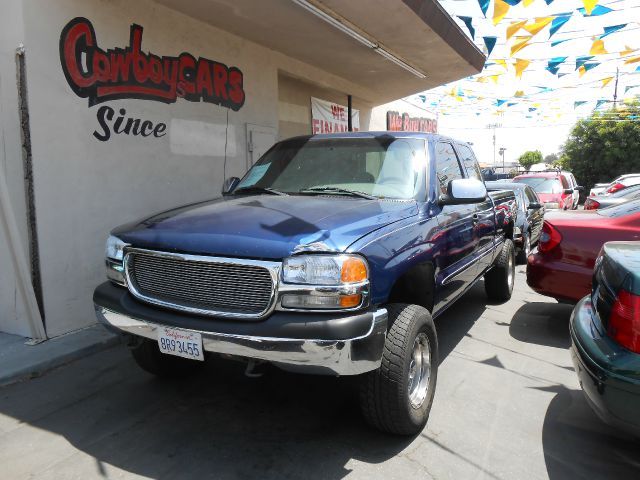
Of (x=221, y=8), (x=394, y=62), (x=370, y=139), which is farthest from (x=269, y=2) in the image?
(x=394, y=62)

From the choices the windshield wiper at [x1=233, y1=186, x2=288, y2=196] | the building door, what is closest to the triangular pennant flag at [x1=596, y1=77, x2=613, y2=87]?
the building door

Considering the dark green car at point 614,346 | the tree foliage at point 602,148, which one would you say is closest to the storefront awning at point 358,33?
the dark green car at point 614,346

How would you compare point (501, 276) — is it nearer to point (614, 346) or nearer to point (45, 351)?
point (614, 346)

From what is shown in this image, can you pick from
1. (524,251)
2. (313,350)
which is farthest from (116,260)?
(524,251)

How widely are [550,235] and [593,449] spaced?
2.46 m

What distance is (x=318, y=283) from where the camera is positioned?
247 centimetres

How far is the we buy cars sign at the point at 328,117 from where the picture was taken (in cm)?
1025

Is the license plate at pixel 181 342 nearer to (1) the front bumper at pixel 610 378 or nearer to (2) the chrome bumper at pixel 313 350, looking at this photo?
(2) the chrome bumper at pixel 313 350

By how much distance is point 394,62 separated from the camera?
877 cm

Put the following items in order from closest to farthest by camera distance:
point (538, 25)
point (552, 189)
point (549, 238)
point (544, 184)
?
1. point (549, 238)
2. point (538, 25)
3. point (552, 189)
4. point (544, 184)

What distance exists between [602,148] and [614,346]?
3300cm

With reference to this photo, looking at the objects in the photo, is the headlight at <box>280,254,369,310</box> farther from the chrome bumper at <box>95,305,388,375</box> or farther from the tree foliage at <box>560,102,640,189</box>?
the tree foliage at <box>560,102,640,189</box>

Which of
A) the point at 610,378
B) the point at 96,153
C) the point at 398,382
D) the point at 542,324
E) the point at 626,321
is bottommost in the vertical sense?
the point at 542,324

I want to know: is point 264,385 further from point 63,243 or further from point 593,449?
point 63,243
